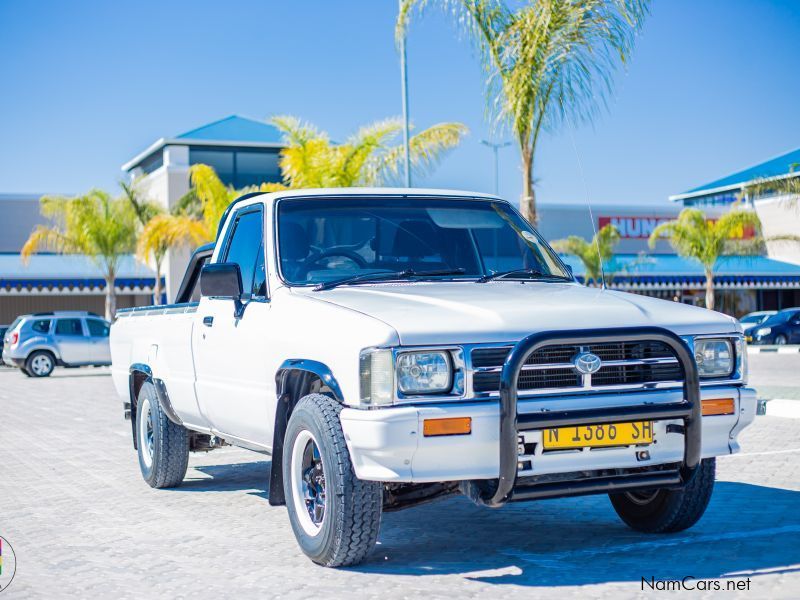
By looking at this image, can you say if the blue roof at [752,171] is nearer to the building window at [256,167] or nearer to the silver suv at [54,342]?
the building window at [256,167]

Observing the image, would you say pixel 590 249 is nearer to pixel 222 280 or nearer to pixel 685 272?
pixel 685 272

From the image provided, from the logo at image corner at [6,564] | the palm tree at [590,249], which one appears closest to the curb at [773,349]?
the palm tree at [590,249]

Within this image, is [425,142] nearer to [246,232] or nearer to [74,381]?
[74,381]

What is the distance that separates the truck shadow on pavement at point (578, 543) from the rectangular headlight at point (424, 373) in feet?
3.36

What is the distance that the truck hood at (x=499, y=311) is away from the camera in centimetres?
503

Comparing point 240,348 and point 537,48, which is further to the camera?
point 537,48

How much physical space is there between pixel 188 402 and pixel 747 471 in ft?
14.6

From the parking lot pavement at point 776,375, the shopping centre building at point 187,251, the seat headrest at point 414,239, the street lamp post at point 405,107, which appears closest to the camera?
the seat headrest at point 414,239

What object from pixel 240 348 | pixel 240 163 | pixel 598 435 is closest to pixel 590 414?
pixel 598 435

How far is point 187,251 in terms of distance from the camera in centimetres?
4731

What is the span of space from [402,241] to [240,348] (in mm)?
1194

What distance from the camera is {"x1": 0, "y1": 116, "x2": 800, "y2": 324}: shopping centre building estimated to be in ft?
139

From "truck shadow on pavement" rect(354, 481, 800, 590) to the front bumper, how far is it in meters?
0.59

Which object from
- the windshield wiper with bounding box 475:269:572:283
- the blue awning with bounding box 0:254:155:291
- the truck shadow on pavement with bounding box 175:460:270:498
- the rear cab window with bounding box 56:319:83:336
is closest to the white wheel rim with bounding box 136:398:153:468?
the truck shadow on pavement with bounding box 175:460:270:498
